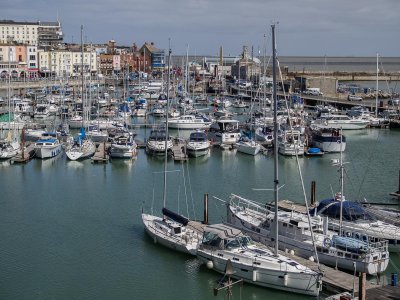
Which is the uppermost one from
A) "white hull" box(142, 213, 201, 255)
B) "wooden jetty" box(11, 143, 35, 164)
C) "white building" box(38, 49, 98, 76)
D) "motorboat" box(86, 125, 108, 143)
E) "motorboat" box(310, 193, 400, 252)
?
"white building" box(38, 49, 98, 76)

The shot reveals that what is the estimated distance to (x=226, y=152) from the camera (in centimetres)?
3956

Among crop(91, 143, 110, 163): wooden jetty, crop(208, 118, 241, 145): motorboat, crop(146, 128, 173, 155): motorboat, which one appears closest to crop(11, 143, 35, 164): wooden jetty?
crop(91, 143, 110, 163): wooden jetty

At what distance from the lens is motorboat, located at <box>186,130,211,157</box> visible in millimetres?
37188

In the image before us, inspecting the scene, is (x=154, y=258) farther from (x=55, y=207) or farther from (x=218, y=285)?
(x=55, y=207)

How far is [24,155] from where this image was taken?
116 feet

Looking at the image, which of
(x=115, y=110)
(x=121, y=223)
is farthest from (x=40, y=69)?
(x=121, y=223)

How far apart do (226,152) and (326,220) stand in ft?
66.3

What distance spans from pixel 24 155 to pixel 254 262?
21348 mm

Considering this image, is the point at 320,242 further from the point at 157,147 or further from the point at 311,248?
the point at 157,147

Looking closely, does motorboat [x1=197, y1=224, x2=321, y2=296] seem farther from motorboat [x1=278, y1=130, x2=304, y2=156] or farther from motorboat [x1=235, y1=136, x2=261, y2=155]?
motorboat [x1=235, y1=136, x2=261, y2=155]

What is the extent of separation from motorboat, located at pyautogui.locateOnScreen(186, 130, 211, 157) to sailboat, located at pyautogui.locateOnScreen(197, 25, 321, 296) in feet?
59.6

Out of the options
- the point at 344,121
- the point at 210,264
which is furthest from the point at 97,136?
the point at 210,264

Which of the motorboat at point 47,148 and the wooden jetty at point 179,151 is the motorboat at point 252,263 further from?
the motorboat at point 47,148

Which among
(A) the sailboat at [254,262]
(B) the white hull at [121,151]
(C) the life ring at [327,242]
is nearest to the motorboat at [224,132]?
(B) the white hull at [121,151]
